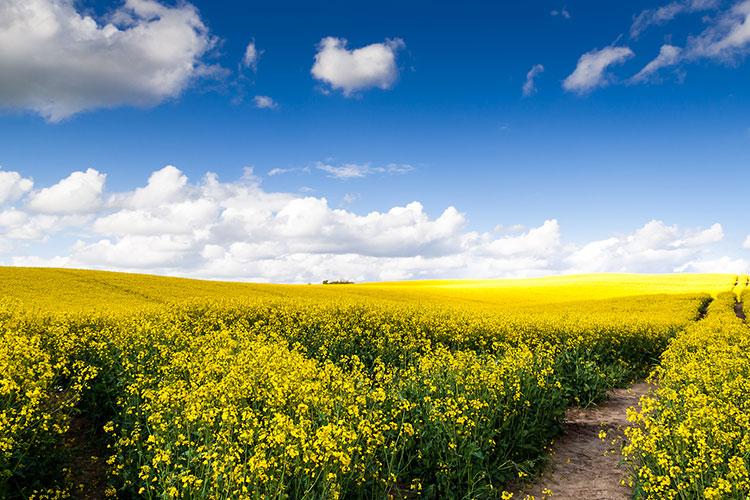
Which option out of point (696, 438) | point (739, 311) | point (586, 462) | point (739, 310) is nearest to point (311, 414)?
point (696, 438)

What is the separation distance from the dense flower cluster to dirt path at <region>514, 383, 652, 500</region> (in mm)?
716

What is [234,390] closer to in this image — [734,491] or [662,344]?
[734,491]

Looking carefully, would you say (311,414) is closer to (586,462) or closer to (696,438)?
(696,438)

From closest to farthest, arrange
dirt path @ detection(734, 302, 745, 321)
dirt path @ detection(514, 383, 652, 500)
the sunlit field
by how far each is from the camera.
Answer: the sunlit field → dirt path @ detection(514, 383, 652, 500) → dirt path @ detection(734, 302, 745, 321)

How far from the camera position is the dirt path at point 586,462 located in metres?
8.88

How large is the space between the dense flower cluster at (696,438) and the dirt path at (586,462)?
0.72m

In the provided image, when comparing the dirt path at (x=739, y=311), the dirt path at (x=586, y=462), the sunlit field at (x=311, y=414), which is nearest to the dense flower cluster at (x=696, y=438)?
the sunlit field at (x=311, y=414)

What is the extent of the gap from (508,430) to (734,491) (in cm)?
378

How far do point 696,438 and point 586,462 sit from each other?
11.3 ft

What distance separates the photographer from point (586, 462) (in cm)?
1030

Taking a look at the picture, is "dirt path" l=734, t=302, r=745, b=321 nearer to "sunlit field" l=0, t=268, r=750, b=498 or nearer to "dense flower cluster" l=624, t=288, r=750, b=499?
"sunlit field" l=0, t=268, r=750, b=498

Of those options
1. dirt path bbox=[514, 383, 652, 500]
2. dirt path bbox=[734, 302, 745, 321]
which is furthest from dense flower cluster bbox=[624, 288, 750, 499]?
dirt path bbox=[734, 302, 745, 321]

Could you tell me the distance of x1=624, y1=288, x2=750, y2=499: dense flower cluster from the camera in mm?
6410

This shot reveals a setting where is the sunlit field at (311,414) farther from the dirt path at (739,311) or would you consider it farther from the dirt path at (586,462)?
the dirt path at (739,311)
